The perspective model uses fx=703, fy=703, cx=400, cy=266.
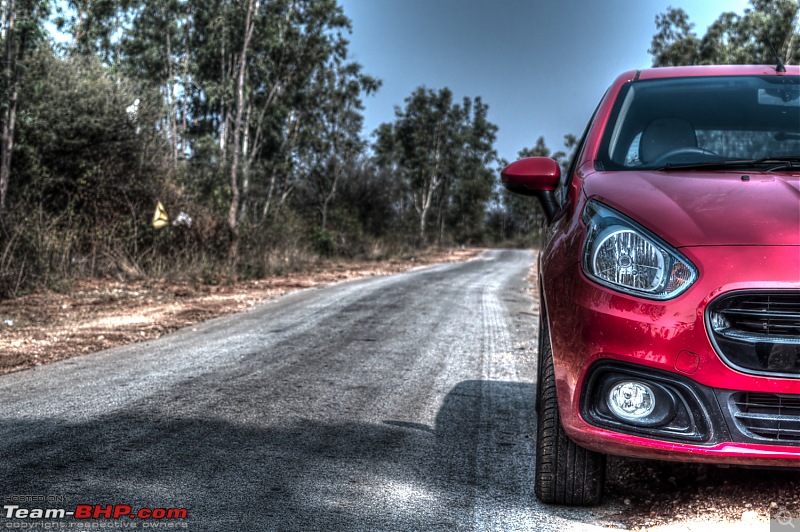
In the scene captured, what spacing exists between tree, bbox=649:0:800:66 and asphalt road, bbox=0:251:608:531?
25.1 m

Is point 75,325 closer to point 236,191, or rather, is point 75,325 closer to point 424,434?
point 424,434

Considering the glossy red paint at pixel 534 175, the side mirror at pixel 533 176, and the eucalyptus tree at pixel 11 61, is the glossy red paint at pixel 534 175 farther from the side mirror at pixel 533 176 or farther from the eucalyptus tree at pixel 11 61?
the eucalyptus tree at pixel 11 61

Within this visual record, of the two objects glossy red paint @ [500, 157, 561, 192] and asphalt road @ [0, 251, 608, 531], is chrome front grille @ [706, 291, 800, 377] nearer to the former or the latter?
asphalt road @ [0, 251, 608, 531]

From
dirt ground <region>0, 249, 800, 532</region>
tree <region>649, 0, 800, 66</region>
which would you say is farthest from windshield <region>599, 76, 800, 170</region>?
tree <region>649, 0, 800, 66</region>

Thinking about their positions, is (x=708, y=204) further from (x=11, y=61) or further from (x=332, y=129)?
(x=332, y=129)

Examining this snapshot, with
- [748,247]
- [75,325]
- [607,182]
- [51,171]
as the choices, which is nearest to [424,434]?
[607,182]

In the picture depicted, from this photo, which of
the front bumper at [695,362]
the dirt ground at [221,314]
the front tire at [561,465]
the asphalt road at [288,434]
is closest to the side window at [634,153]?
the front bumper at [695,362]

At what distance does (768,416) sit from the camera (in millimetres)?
2062

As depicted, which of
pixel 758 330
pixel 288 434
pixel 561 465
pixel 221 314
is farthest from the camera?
pixel 221 314

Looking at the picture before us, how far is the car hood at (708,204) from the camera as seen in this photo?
2.13 metres

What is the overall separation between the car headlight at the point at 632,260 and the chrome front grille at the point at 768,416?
1.24 feet

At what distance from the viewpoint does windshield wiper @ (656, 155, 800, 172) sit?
2705 mm

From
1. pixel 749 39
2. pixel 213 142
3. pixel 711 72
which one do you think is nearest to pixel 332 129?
pixel 213 142

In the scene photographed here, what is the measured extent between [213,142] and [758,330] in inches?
1119
